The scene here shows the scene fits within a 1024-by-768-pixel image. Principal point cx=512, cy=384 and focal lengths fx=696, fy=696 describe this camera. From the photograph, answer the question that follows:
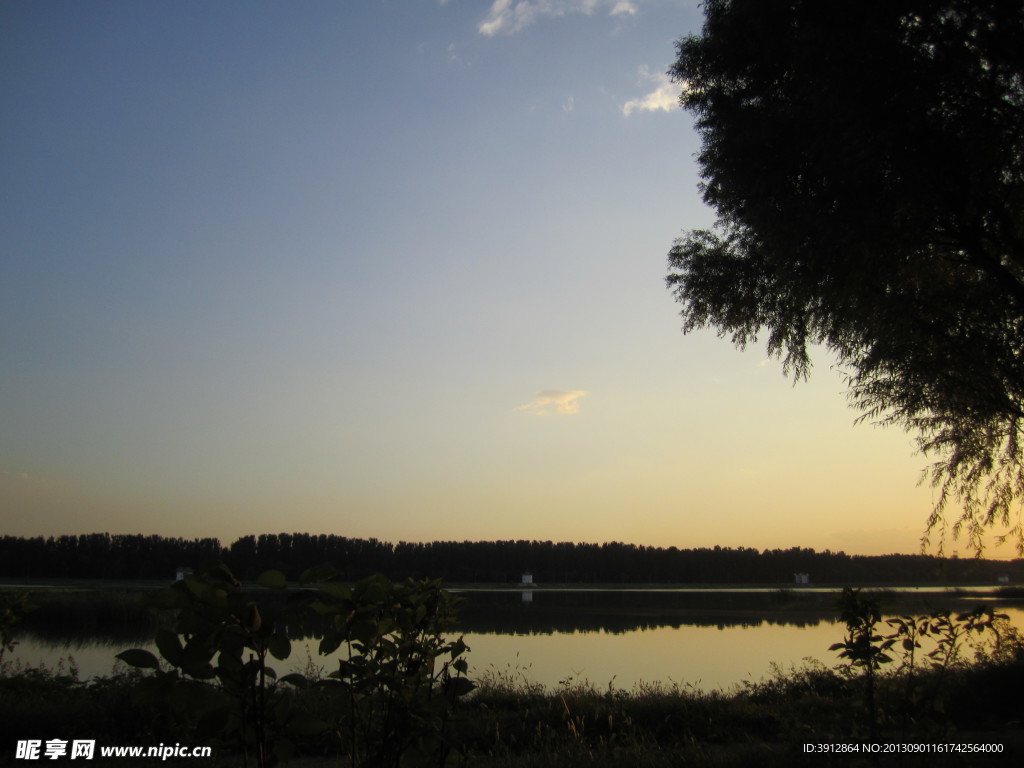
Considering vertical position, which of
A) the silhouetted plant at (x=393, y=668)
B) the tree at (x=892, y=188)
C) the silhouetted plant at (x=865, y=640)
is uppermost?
the tree at (x=892, y=188)

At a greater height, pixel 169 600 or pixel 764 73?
pixel 764 73

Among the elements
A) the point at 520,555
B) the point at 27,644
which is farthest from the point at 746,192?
the point at 520,555

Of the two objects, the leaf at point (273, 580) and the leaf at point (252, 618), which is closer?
the leaf at point (252, 618)

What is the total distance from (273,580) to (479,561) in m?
115

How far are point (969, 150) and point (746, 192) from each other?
254 centimetres

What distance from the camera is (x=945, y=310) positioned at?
8.58m

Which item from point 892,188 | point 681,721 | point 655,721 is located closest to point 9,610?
point 655,721

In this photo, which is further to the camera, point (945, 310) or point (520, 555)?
point (520, 555)

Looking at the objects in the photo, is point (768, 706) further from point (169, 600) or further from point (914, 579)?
point (914, 579)

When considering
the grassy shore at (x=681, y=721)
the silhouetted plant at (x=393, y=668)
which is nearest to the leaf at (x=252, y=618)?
the silhouetted plant at (x=393, y=668)

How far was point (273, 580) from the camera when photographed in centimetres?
192

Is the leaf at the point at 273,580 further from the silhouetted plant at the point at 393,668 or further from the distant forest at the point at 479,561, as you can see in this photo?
the distant forest at the point at 479,561

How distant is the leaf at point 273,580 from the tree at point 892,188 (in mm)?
7736

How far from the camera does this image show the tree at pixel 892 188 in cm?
752
